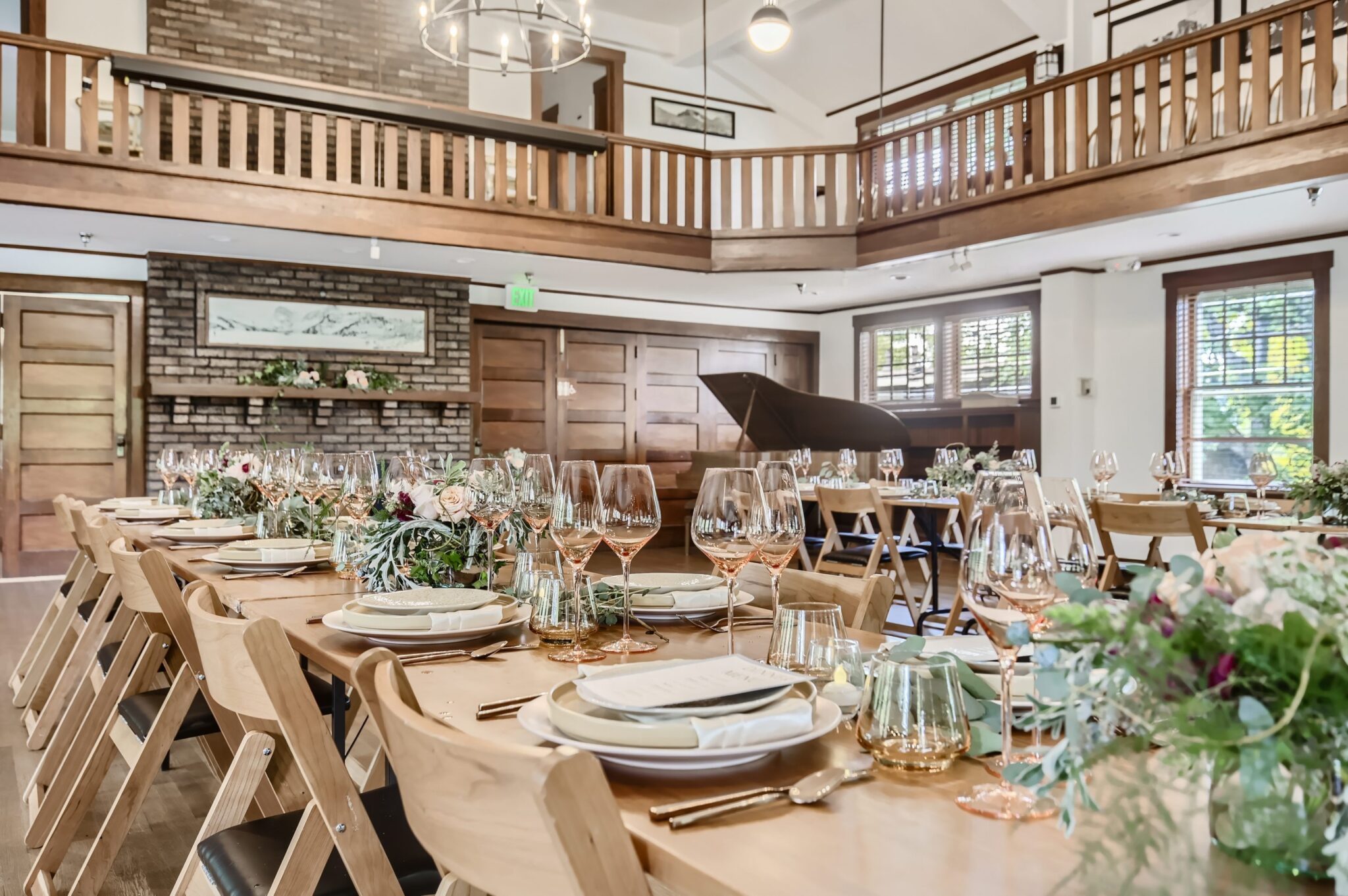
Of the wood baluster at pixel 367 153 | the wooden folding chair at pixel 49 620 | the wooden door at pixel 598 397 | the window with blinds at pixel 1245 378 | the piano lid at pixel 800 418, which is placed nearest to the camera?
the wooden folding chair at pixel 49 620

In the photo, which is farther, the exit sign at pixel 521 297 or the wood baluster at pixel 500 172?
the exit sign at pixel 521 297

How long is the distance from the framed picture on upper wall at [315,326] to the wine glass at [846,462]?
4.26 m

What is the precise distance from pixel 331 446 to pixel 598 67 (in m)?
5.07

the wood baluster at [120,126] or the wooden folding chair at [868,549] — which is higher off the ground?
the wood baluster at [120,126]

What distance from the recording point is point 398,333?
9.22 metres

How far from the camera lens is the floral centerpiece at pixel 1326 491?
4.04 meters

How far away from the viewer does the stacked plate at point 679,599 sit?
179 centimetres

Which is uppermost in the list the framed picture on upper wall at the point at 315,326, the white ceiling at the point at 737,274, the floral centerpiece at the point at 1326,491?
the white ceiling at the point at 737,274

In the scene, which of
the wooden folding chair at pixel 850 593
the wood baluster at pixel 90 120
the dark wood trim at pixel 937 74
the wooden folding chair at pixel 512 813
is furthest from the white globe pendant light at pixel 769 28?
the wooden folding chair at pixel 512 813

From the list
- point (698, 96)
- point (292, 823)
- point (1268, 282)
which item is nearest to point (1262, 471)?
point (1268, 282)

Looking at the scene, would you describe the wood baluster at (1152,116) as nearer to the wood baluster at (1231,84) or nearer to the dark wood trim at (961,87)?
the wood baluster at (1231,84)

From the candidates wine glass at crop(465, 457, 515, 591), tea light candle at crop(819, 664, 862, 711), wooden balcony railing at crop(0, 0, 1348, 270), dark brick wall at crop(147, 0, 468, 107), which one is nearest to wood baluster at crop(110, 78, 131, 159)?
wooden balcony railing at crop(0, 0, 1348, 270)

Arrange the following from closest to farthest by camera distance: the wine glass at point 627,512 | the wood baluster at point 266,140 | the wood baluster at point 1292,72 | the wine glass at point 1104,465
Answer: the wine glass at point 627,512
the wood baluster at point 1292,72
the wine glass at point 1104,465
the wood baluster at point 266,140

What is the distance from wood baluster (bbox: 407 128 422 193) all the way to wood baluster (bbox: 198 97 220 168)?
4.19ft
